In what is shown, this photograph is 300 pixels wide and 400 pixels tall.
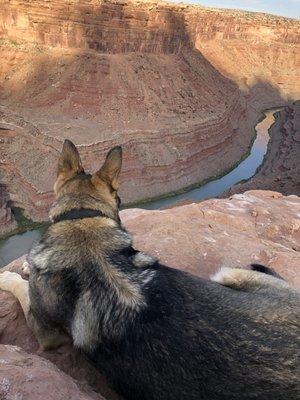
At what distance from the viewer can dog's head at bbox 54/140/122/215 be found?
4869 millimetres

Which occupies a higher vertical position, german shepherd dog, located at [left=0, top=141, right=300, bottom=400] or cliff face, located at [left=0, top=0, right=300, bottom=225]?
german shepherd dog, located at [left=0, top=141, right=300, bottom=400]

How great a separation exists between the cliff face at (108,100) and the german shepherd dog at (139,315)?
80.4 feet

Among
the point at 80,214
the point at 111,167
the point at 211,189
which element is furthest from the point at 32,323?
the point at 211,189

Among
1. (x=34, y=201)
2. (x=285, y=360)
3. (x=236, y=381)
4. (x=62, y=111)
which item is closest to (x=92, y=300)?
(x=236, y=381)

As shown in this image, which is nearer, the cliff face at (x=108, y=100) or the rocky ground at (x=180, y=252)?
the rocky ground at (x=180, y=252)

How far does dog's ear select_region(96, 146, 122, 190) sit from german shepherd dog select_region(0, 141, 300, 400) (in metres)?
0.01

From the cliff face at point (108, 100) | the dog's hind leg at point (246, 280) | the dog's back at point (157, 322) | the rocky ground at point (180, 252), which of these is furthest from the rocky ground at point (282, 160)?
the dog's back at point (157, 322)

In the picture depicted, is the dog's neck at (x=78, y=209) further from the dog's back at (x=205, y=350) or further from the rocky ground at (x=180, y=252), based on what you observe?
the rocky ground at (x=180, y=252)

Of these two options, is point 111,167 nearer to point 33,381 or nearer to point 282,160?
point 33,381

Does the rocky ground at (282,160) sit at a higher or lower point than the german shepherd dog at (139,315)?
lower

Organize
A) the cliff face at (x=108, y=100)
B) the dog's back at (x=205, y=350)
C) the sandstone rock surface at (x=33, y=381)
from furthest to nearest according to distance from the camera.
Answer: the cliff face at (x=108, y=100) < the dog's back at (x=205, y=350) < the sandstone rock surface at (x=33, y=381)

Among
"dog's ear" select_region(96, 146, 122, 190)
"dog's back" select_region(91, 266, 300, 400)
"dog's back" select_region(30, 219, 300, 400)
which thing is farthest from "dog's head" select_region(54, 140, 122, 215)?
"dog's back" select_region(91, 266, 300, 400)

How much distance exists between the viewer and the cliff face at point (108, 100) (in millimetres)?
33219

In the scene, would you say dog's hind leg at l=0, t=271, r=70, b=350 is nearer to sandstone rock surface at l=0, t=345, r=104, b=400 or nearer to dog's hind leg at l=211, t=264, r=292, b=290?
sandstone rock surface at l=0, t=345, r=104, b=400
